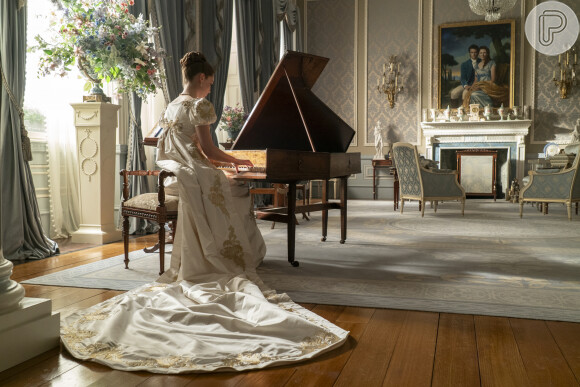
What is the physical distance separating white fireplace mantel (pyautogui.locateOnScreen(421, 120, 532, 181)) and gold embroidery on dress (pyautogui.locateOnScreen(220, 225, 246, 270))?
7.47 metres

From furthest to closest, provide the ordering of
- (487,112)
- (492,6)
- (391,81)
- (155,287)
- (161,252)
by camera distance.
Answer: (391,81), (487,112), (492,6), (161,252), (155,287)

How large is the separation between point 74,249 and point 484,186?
25.6 ft

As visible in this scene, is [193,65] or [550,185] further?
[550,185]

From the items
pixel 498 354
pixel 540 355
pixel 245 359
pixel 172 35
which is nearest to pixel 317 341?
pixel 245 359

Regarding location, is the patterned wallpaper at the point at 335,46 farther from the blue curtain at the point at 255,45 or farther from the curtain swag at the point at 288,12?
the blue curtain at the point at 255,45

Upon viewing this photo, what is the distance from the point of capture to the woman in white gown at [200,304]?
6.44 feet

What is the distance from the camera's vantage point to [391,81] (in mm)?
10305

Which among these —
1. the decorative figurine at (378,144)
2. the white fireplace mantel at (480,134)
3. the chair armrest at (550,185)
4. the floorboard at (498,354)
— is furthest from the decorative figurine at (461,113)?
the floorboard at (498,354)

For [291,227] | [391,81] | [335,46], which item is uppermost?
[335,46]

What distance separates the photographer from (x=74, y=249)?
4.41 m

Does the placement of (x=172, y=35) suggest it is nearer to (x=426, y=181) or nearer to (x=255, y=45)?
(x=255, y=45)

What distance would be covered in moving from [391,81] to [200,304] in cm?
870

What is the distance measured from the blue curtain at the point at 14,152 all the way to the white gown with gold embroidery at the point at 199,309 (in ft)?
4.80

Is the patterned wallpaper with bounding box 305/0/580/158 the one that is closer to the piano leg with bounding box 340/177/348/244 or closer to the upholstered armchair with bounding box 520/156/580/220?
the upholstered armchair with bounding box 520/156/580/220
